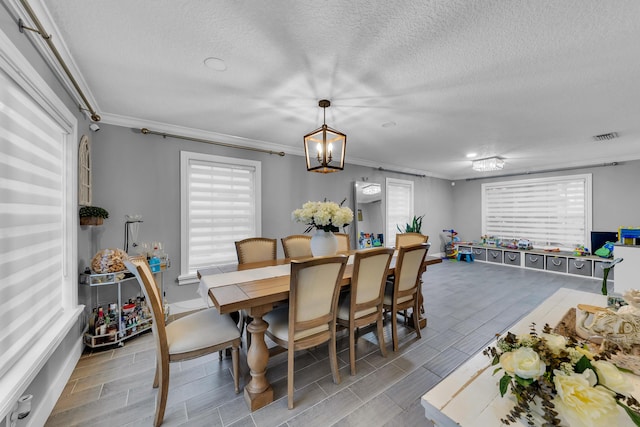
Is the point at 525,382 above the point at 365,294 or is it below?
above

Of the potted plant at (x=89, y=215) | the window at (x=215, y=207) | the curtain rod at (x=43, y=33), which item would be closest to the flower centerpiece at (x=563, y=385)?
the curtain rod at (x=43, y=33)

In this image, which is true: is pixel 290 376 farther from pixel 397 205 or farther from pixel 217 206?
pixel 397 205

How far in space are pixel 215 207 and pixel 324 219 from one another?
1981mm

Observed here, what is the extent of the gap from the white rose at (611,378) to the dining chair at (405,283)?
145cm

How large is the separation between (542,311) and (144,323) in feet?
11.8

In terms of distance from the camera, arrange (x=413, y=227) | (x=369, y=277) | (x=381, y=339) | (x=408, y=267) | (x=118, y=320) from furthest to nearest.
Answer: (x=413, y=227)
(x=118, y=320)
(x=408, y=267)
(x=381, y=339)
(x=369, y=277)

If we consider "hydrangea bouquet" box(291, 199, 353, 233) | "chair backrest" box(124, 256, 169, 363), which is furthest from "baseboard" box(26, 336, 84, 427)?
"hydrangea bouquet" box(291, 199, 353, 233)

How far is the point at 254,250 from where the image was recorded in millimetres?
2861

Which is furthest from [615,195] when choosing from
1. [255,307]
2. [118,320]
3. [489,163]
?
[118,320]

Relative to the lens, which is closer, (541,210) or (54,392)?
(54,392)

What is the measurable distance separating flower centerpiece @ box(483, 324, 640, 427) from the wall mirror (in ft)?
13.8

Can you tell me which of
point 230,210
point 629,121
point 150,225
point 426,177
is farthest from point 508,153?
point 150,225

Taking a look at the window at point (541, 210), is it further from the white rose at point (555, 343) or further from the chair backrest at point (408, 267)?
the white rose at point (555, 343)

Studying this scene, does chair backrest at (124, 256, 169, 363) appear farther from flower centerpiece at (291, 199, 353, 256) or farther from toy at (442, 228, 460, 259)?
toy at (442, 228, 460, 259)
